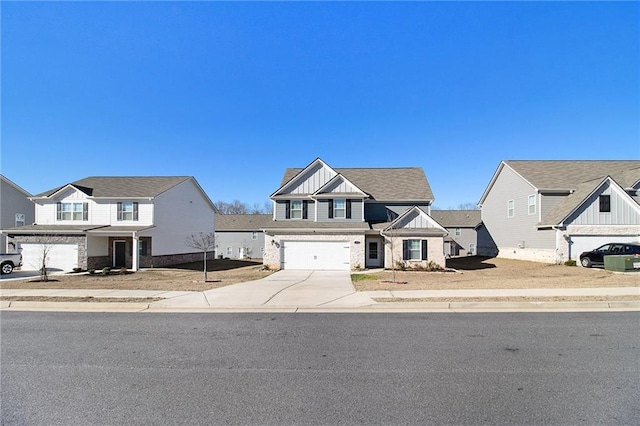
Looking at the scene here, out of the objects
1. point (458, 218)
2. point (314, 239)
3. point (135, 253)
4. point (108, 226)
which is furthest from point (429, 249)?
point (458, 218)

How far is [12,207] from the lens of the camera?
33.2 meters

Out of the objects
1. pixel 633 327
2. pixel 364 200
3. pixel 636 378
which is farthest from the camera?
pixel 364 200

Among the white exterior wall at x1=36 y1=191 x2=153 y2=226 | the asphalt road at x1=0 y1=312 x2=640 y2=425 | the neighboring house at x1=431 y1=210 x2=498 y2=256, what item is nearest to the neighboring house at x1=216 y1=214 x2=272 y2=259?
the white exterior wall at x1=36 y1=191 x2=153 y2=226

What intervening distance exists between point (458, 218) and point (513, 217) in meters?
19.6

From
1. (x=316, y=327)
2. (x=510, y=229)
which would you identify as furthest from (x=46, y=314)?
(x=510, y=229)

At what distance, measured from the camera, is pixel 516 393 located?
4500 mm

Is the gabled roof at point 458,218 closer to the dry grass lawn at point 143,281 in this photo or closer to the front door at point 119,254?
the dry grass lawn at point 143,281

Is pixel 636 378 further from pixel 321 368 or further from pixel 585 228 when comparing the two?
pixel 585 228

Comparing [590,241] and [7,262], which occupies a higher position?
[590,241]

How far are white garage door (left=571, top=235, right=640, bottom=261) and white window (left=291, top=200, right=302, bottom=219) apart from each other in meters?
19.7

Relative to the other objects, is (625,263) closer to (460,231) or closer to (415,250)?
(415,250)

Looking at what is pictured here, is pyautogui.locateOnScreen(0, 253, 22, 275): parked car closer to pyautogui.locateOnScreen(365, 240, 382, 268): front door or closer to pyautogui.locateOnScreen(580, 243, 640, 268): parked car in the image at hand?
pyautogui.locateOnScreen(365, 240, 382, 268): front door

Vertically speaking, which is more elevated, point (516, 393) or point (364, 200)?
point (364, 200)

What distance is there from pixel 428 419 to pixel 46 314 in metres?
10.9
